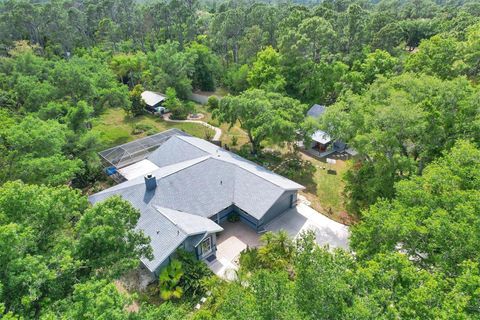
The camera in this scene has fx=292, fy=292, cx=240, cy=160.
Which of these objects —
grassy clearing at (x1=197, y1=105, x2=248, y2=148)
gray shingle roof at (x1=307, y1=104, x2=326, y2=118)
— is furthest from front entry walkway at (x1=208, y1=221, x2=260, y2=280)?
gray shingle roof at (x1=307, y1=104, x2=326, y2=118)

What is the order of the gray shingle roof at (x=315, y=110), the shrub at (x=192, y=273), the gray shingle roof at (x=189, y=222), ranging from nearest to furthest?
the shrub at (x=192, y=273), the gray shingle roof at (x=189, y=222), the gray shingle roof at (x=315, y=110)

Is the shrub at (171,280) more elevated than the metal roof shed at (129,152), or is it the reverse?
the shrub at (171,280)

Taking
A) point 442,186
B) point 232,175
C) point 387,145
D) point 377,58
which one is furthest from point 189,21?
point 442,186

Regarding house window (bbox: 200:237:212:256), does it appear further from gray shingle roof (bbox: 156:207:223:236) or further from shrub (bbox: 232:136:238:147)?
shrub (bbox: 232:136:238:147)

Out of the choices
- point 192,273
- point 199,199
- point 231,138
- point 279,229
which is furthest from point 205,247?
point 231,138

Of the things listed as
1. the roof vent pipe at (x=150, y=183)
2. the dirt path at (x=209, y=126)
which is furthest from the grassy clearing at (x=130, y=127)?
the roof vent pipe at (x=150, y=183)

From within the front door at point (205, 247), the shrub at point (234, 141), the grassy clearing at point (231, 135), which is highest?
the front door at point (205, 247)

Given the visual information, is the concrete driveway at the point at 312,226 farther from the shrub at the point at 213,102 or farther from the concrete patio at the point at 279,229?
the shrub at the point at 213,102

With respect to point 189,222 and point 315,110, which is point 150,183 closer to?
point 189,222
